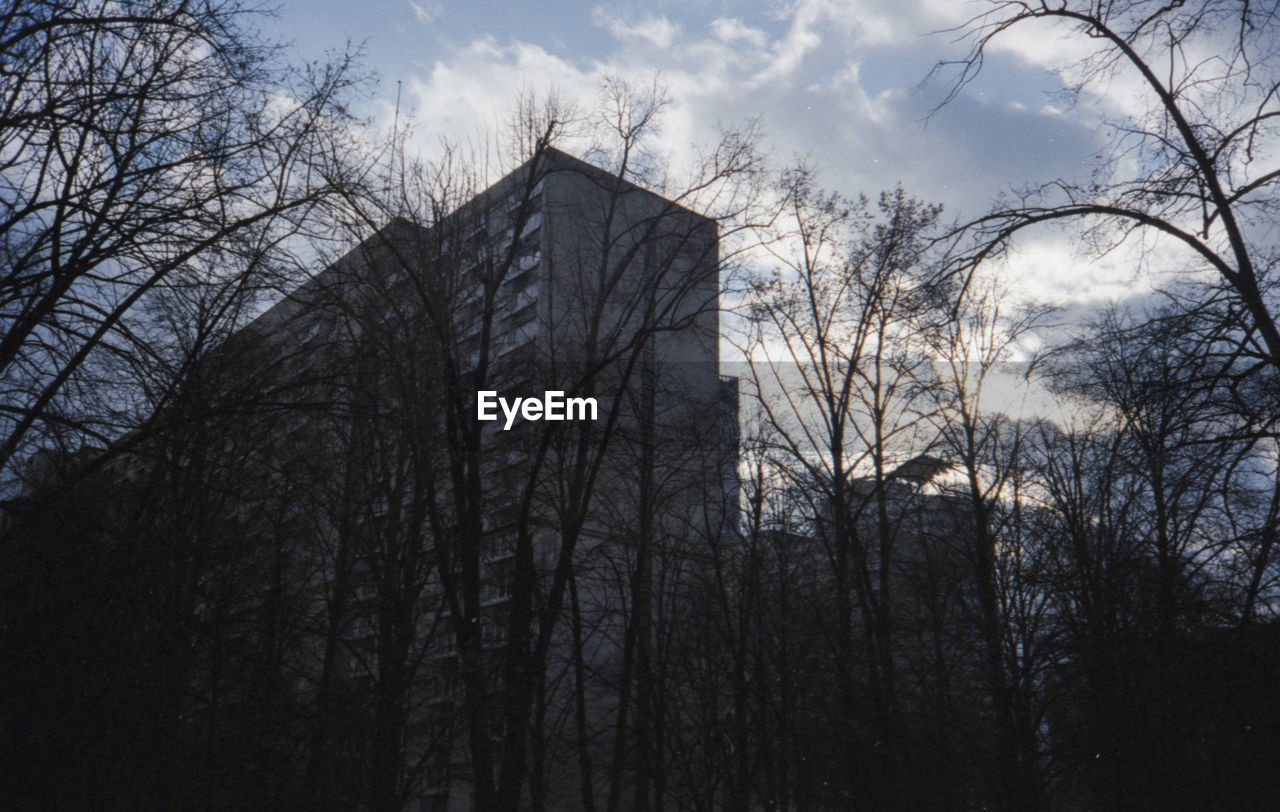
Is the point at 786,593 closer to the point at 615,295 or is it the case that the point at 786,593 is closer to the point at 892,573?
the point at 892,573

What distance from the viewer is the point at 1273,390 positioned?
852 centimetres

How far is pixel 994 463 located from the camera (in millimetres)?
22906

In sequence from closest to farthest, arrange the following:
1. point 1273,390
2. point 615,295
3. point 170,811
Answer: point 1273,390 → point 170,811 → point 615,295

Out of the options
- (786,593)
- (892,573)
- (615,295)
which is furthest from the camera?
(892,573)

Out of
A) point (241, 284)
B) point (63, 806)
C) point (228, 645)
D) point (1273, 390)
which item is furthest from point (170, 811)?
point (1273, 390)

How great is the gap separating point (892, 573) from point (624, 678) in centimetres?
922

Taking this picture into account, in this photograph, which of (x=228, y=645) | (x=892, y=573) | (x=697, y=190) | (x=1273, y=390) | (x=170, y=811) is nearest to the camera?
(x=228, y=645)

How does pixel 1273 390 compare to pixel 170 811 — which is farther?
pixel 170 811

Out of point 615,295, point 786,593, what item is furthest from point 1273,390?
point 786,593

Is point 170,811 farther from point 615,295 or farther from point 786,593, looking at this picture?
point 786,593

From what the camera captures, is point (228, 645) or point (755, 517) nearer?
point (228, 645)

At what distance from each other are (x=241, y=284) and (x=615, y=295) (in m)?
9.06

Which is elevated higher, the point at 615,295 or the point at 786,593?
the point at 615,295

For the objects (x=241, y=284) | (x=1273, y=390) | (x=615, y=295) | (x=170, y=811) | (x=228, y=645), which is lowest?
(x=170, y=811)
